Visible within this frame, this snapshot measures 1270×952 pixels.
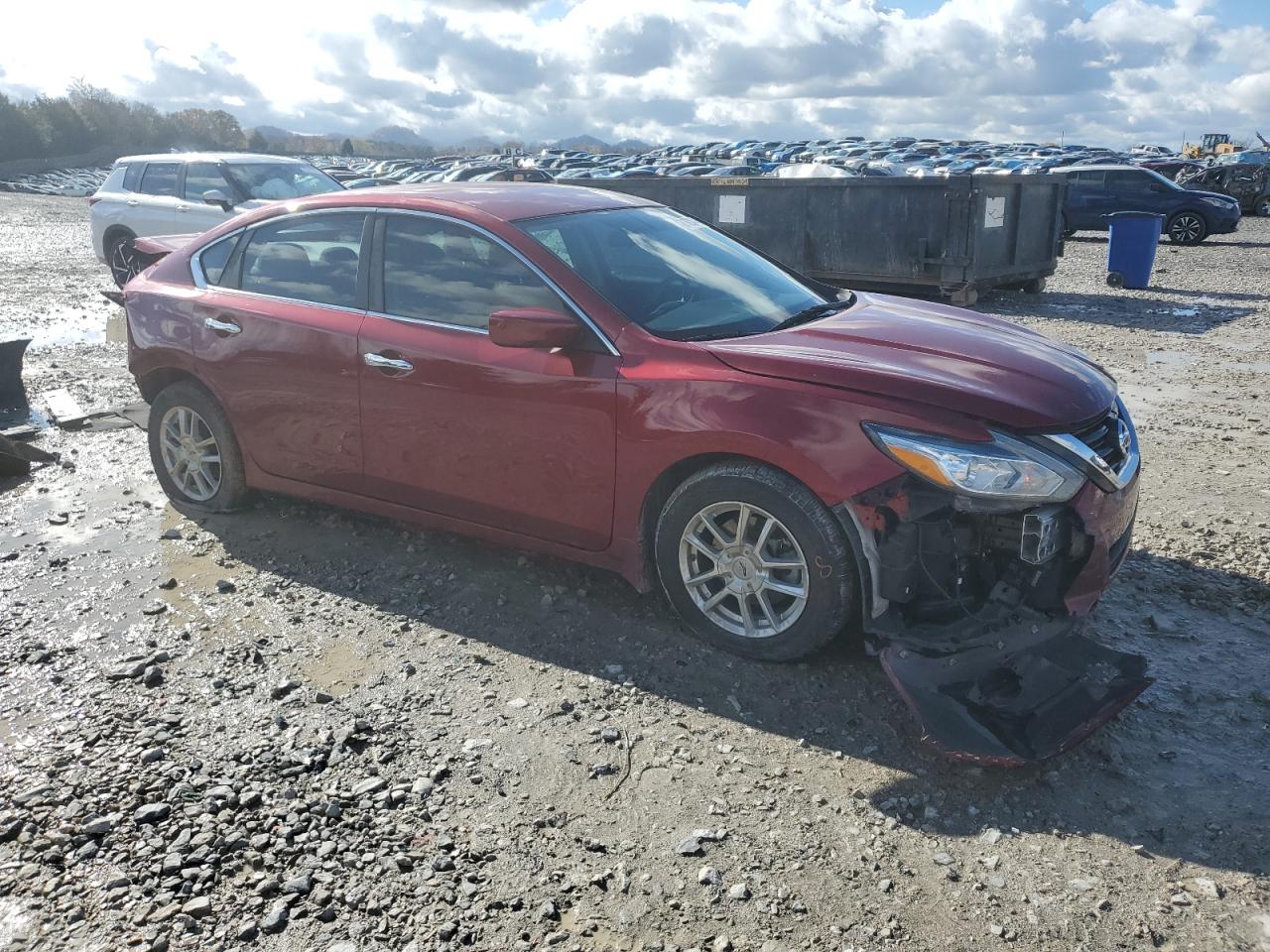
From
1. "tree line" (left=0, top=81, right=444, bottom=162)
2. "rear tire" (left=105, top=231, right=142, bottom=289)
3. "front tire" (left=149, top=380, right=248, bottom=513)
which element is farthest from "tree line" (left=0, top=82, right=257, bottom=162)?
"front tire" (left=149, top=380, right=248, bottom=513)

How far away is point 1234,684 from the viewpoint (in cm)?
375

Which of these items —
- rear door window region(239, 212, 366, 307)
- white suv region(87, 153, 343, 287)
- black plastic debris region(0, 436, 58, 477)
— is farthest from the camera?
white suv region(87, 153, 343, 287)

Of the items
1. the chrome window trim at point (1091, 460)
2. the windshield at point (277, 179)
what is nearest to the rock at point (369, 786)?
Result: the chrome window trim at point (1091, 460)

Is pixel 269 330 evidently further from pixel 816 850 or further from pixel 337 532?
pixel 816 850

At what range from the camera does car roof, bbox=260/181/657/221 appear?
4.57 m

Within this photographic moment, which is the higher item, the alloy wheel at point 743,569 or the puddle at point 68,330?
the alloy wheel at point 743,569

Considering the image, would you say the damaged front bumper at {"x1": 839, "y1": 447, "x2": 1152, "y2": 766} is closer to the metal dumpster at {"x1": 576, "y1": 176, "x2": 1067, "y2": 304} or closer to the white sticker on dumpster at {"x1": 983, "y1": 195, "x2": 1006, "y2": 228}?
the metal dumpster at {"x1": 576, "y1": 176, "x2": 1067, "y2": 304}

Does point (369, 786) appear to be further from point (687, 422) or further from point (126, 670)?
point (687, 422)

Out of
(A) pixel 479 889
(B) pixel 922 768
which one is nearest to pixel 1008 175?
(B) pixel 922 768

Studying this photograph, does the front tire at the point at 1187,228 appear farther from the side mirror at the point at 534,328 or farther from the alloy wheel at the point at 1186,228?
the side mirror at the point at 534,328

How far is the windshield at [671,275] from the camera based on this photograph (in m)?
4.18

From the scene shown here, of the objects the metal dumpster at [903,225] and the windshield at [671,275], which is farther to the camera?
the metal dumpster at [903,225]

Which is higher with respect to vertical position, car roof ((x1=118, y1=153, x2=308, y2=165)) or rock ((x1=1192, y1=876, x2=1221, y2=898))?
car roof ((x1=118, y1=153, x2=308, y2=165))

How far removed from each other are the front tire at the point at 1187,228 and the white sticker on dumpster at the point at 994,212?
11320 mm
